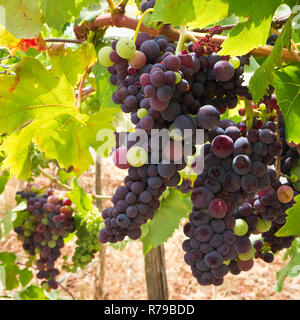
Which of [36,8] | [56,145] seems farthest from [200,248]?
[36,8]

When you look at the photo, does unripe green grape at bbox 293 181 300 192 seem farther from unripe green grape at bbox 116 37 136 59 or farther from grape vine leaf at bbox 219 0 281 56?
unripe green grape at bbox 116 37 136 59

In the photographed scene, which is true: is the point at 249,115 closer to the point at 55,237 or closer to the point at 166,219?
the point at 166,219

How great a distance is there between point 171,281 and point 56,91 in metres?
2.73

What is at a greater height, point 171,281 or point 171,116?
point 171,116

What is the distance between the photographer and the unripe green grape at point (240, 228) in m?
0.82

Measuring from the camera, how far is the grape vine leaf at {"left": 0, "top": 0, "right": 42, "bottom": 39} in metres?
0.77

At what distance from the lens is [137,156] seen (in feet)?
2.13

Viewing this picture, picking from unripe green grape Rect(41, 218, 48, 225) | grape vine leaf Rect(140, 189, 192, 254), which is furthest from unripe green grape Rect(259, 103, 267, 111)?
unripe green grape Rect(41, 218, 48, 225)

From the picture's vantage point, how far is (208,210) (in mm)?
735

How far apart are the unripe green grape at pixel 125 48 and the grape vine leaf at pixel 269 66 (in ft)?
0.70

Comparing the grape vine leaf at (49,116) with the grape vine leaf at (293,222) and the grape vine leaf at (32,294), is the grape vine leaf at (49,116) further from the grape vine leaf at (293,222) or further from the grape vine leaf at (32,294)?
the grape vine leaf at (32,294)

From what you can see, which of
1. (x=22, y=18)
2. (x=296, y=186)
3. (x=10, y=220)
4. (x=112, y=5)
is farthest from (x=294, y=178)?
(x=10, y=220)

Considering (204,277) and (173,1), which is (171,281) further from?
(173,1)

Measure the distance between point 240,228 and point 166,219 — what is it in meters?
0.45
